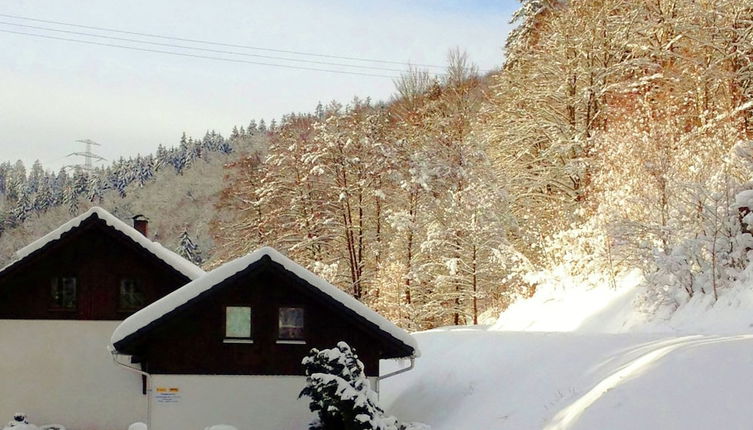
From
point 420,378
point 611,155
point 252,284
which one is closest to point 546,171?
point 611,155

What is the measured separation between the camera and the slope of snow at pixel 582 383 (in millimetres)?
9547

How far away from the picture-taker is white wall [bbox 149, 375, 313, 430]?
53.9ft

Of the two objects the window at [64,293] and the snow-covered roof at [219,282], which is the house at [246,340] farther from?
the window at [64,293]

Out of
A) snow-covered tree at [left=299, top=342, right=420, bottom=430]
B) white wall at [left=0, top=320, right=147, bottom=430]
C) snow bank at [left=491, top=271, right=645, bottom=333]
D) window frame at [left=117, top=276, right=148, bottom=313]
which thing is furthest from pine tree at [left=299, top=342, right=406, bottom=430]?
white wall at [left=0, top=320, right=147, bottom=430]

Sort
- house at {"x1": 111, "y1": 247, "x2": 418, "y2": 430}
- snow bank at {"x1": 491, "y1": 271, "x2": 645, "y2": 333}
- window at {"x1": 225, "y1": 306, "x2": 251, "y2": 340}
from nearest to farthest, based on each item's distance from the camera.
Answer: house at {"x1": 111, "y1": 247, "x2": 418, "y2": 430} → window at {"x1": 225, "y1": 306, "x2": 251, "y2": 340} → snow bank at {"x1": 491, "y1": 271, "x2": 645, "y2": 333}

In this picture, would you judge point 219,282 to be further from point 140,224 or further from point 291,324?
point 140,224

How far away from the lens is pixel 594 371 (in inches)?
500

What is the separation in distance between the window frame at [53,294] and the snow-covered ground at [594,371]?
1021cm

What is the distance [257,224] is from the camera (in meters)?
39.9

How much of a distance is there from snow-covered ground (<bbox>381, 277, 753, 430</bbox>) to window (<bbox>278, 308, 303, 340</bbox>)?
3.46 metres

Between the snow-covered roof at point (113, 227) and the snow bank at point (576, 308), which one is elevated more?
the snow-covered roof at point (113, 227)

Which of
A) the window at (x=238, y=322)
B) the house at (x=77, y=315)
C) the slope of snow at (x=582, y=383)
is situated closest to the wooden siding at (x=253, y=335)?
the window at (x=238, y=322)

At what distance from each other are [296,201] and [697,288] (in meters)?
24.6

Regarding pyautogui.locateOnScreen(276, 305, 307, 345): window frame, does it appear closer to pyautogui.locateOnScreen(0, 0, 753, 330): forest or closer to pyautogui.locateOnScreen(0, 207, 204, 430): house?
pyautogui.locateOnScreen(0, 207, 204, 430): house
